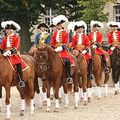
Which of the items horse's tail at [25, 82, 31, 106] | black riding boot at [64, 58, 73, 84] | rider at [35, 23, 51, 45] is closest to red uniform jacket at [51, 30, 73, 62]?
black riding boot at [64, 58, 73, 84]

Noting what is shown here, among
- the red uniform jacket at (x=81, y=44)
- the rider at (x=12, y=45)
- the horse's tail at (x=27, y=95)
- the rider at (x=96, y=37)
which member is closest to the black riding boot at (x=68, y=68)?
the red uniform jacket at (x=81, y=44)

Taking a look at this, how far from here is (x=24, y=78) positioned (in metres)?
15.3

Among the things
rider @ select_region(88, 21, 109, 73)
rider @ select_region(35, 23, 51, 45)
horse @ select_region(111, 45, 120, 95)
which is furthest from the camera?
horse @ select_region(111, 45, 120, 95)

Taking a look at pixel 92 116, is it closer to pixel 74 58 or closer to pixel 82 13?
pixel 74 58

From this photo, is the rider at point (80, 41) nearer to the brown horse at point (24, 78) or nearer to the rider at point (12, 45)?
the brown horse at point (24, 78)

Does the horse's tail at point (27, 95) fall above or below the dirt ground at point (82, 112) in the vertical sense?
above

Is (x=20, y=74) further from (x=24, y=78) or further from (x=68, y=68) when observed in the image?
(x=68, y=68)

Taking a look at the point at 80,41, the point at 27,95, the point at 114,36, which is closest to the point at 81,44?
the point at 80,41

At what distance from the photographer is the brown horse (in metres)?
14.5

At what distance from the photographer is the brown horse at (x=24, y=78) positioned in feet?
47.6

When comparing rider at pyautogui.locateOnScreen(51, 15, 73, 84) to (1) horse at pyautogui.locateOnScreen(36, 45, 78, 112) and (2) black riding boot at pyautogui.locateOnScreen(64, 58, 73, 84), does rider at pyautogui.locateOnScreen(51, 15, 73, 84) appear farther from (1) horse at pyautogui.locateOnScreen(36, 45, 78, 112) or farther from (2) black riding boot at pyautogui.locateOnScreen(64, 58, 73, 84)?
(1) horse at pyautogui.locateOnScreen(36, 45, 78, 112)

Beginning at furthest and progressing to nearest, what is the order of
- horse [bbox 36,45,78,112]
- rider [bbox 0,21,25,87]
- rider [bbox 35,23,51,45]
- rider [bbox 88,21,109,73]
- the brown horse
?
rider [bbox 88,21,109,73] → rider [bbox 35,23,51,45] → horse [bbox 36,45,78,112] → rider [bbox 0,21,25,87] → the brown horse

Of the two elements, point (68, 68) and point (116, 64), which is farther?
point (116, 64)

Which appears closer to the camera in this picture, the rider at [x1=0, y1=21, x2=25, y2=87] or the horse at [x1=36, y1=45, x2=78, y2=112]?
the rider at [x1=0, y1=21, x2=25, y2=87]
